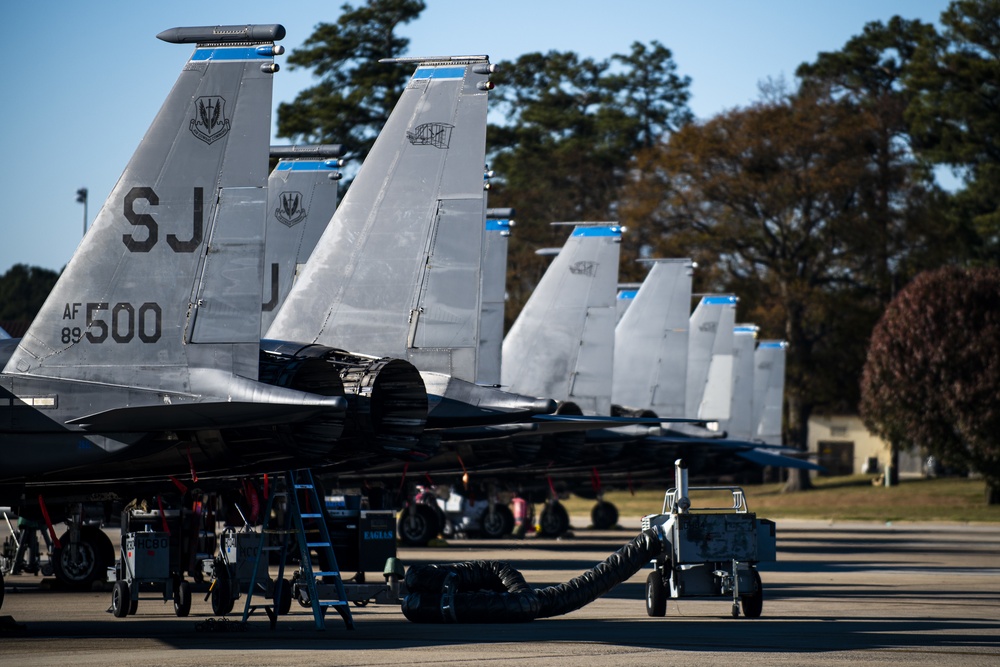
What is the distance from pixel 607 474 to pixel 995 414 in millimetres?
18129

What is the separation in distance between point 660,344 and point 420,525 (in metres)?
7.51

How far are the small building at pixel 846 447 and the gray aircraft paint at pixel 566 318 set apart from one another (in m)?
54.7

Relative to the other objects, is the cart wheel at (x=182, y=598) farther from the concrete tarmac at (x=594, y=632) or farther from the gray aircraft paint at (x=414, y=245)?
the gray aircraft paint at (x=414, y=245)

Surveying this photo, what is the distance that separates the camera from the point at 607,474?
41.0 m

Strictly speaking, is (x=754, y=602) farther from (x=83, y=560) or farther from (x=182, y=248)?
(x=83, y=560)

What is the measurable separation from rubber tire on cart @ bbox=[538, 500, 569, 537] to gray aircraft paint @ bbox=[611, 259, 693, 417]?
242 inches

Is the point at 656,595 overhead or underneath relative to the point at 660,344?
underneath

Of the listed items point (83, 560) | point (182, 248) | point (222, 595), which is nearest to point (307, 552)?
point (222, 595)

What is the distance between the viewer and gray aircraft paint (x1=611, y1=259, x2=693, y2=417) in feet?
114

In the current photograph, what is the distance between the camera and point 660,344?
35.1 metres

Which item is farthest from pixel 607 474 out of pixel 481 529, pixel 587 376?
pixel 587 376

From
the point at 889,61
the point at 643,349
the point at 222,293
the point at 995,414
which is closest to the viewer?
the point at 222,293

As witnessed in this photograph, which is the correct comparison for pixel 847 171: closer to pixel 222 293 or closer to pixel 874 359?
pixel 874 359

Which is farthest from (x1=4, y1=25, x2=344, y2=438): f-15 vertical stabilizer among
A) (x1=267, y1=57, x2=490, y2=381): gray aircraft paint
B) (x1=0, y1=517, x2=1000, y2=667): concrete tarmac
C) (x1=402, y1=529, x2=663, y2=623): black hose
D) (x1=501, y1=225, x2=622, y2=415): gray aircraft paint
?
(x1=501, y1=225, x2=622, y2=415): gray aircraft paint
